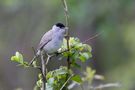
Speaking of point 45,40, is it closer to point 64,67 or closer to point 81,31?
point 64,67

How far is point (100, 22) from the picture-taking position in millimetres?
11305

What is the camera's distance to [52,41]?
3947 mm

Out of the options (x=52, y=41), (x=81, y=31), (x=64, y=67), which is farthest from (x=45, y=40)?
(x=81, y=31)

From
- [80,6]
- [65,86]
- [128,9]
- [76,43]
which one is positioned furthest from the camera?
[128,9]

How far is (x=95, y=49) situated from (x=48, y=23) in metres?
1.94

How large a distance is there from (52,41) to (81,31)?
9.76 m

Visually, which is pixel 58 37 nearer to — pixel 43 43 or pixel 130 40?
pixel 43 43

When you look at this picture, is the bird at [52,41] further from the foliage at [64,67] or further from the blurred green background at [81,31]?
the blurred green background at [81,31]

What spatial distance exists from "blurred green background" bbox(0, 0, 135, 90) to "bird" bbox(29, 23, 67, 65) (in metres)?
6.85

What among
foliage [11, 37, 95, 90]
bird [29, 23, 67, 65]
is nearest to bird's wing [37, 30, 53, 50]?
bird [29, 23, 67, 65]

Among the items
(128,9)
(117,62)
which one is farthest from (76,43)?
(117,62)

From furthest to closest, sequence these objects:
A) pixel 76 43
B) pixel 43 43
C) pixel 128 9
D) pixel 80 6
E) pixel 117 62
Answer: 1. pixel 117 62
2. pixel 128 9
3. pixel 80 6
4. pixel 43 43
5. pixel 76 43

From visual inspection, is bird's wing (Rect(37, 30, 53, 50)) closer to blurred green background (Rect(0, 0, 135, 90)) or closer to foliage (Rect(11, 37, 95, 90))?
foliage (Rect(11, 37, 95, 90))

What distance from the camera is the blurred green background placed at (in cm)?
1152
